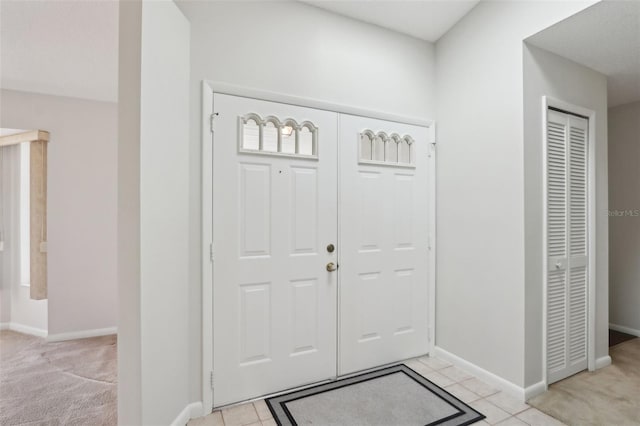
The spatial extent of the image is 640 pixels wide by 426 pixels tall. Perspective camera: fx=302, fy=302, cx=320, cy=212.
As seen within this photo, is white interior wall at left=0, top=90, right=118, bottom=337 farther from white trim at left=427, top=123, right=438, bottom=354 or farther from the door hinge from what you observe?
white trim at left=427, top=123, right=438, bottom=354

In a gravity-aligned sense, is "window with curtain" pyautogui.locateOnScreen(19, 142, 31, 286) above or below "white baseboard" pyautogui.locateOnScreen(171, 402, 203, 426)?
above

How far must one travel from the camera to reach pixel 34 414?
2043mm

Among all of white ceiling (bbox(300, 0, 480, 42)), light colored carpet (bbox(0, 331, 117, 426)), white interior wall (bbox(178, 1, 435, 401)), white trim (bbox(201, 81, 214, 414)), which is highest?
white ceiling (bbox(300, 0, 480, 42))

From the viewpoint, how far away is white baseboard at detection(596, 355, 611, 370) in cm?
248

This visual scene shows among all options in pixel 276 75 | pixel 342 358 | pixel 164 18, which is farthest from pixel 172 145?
pixel 342 358

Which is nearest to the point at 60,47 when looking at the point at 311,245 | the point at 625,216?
the point at 311,245

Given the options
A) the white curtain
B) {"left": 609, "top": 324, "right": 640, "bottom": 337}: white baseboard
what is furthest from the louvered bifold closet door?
the white curtain

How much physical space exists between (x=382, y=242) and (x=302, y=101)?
129 cm

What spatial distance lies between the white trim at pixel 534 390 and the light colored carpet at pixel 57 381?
275cm

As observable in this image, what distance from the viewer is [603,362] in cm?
251

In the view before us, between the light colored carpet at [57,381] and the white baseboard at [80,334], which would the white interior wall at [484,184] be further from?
the white baseboard at [80,334]

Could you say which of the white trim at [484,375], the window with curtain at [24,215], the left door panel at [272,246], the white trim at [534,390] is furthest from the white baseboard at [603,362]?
the window with curtain at [24,215]

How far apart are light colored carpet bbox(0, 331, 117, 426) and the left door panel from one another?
37.8 inches

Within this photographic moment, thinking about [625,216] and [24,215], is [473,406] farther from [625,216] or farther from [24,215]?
[24,215]
